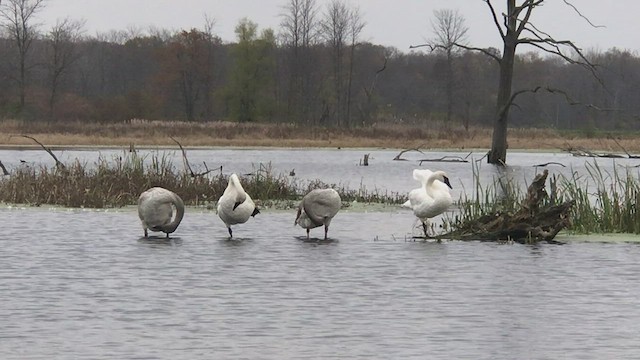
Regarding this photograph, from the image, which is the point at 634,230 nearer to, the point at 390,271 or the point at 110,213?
the point at 390,271

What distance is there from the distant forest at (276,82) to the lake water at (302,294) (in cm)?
5516

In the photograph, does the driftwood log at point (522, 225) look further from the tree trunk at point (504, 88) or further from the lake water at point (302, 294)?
the tree trunk at point (504, 88)

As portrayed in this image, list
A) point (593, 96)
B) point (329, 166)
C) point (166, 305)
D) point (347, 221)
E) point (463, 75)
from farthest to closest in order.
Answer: point (593, 96) → point (463, 75) → point (329, 166) → point (347, 221) → point (166, 305)

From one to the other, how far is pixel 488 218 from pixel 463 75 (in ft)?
331

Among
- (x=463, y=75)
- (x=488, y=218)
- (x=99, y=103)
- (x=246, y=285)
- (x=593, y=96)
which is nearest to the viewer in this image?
(x=246, y=285)

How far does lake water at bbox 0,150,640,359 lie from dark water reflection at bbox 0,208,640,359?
3 cm

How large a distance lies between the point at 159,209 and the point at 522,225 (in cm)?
608

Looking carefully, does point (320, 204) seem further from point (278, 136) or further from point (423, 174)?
point (278, 136)

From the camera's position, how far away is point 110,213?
1075 inches

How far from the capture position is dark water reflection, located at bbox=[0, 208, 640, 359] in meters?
12.5

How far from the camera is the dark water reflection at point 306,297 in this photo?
12.5 meters

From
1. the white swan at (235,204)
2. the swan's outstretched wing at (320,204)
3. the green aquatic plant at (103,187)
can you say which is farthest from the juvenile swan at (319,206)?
the green aquatic plant at (103,187)

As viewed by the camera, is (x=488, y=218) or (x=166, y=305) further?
(x=488, y=218)

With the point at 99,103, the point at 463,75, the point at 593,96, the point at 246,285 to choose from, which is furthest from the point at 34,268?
the point at 593,96
